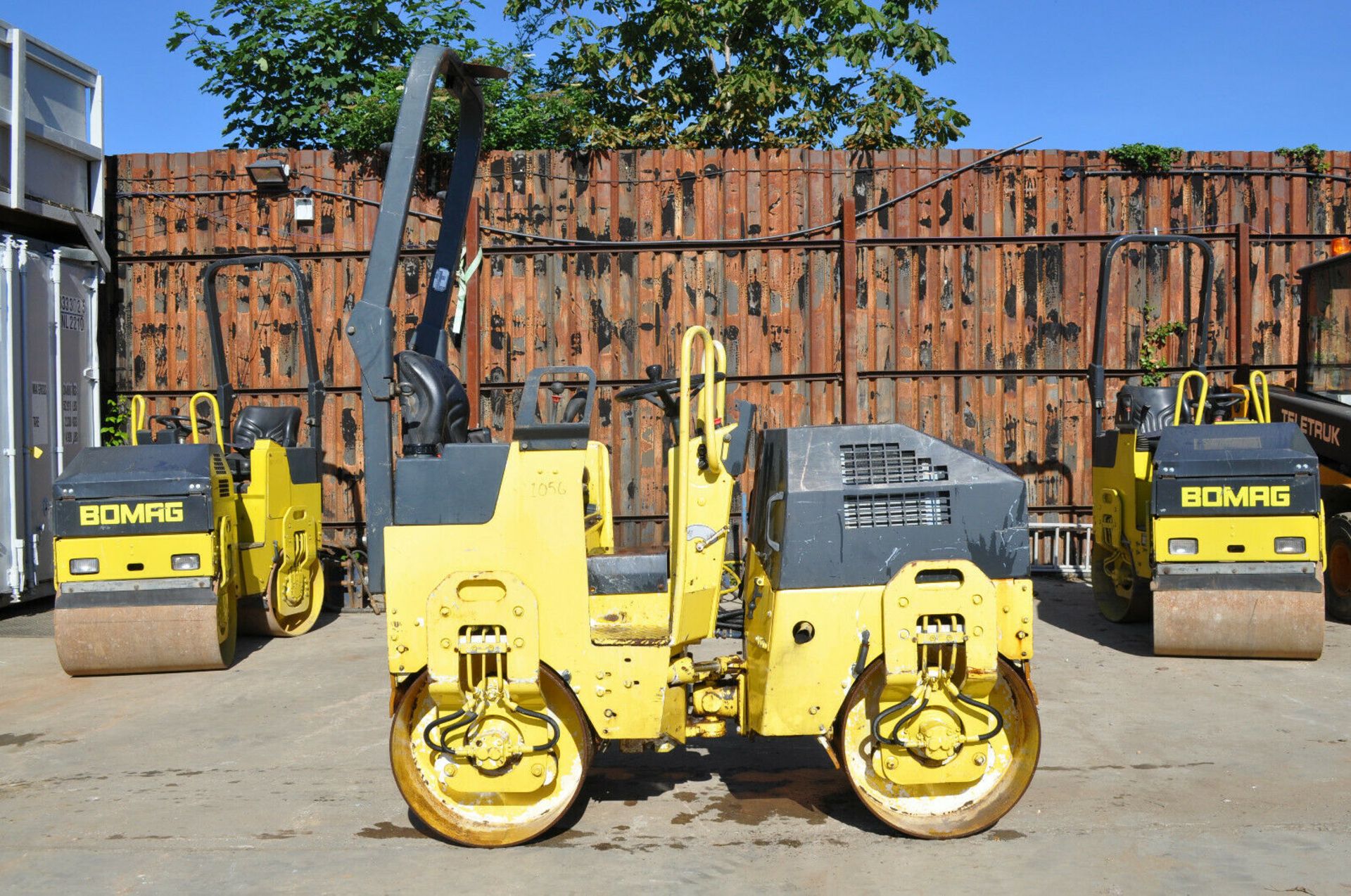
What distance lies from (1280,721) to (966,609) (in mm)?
2866

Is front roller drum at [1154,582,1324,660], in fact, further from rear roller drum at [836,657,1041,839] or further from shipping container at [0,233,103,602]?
shipping container at [0,233,103,602]

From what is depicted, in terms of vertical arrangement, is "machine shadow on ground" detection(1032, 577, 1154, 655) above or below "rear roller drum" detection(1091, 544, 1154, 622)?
below

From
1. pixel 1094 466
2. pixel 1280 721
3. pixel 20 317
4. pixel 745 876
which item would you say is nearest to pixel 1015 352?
pixel 1094 466

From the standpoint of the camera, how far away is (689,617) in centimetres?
446

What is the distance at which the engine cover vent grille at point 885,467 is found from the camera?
442 centimetres

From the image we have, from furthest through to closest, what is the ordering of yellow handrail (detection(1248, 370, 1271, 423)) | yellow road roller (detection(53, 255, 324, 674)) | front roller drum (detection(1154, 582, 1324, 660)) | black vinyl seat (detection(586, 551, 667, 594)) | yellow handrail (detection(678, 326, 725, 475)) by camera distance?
1. yellow handrail (detection(1248, 370, 1271, 423))
2. yellow road roller (detection(53, 255, 324, 674))
3. front roller drum (detection(1154, 582, 1324, 660))
4. black vinyl seat (detection(586, 551, 667, 594))
5. yellow handrail (detection(678, 326, 725, 475))

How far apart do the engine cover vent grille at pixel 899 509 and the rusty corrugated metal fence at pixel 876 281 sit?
6.24 metres

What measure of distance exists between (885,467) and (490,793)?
1.97m

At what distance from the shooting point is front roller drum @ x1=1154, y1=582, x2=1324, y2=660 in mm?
7219

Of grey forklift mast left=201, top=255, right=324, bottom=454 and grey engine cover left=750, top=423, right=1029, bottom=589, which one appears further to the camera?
grey forklift mast left=201, top=255, right=324, bottom=454

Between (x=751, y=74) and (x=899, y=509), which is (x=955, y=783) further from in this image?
(x=751, y=74)

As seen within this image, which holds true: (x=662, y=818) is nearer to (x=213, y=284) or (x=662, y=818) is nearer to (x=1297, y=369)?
(x=213, y=284)

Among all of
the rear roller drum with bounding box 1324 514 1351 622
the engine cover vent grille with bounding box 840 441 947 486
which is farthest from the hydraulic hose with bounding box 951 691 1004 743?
the rear roller drum with bounding box 1324 514 1351 622

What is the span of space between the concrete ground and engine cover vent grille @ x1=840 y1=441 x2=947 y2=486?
1.38 m
